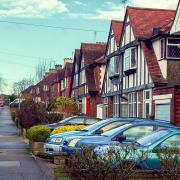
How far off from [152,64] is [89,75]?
18.1 meters

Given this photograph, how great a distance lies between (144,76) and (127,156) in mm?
19672

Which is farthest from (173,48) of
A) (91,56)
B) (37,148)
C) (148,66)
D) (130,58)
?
(91,56)

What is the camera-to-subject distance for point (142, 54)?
29.1m

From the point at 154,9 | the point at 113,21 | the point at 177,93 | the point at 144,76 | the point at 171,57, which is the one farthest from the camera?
the point at 113,21

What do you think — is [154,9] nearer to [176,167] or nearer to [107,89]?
[107,89]

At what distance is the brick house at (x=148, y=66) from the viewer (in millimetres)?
25859

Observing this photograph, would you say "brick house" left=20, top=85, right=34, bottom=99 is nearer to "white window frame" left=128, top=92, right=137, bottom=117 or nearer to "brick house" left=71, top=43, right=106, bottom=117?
"brick house" left=71, top=43, right=106, bottom=117

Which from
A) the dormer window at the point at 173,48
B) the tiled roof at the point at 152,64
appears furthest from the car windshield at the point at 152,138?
the dormer window at the point at 173,48

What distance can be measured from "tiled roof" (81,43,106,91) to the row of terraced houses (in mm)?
97

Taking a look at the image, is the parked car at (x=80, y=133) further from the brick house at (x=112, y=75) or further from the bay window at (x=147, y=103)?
the brick house at (x=112, y=75)

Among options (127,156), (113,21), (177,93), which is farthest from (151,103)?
(127,156)

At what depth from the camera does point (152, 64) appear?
27.8 m

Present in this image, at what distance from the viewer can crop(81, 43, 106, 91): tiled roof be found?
4478 cm

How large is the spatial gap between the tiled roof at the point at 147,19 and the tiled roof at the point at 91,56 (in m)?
12.4
